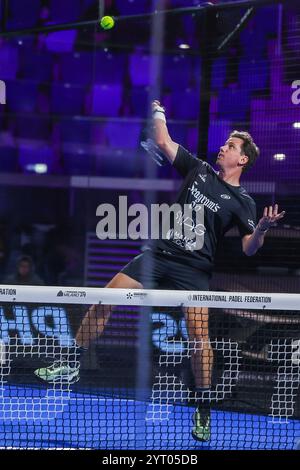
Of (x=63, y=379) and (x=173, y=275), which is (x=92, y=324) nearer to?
(x=63, y=379)

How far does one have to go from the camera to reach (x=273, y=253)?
4562mm

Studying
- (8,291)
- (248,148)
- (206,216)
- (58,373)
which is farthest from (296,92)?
(58,373)

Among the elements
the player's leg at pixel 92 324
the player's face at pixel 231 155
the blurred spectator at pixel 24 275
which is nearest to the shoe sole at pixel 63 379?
the player's leg at pixel 92 324

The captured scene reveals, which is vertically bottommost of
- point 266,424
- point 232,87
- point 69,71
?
point 266,424

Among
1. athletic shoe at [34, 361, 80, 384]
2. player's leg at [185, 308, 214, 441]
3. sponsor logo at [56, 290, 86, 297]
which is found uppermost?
sponsor logo at [56, 290, 86, 297]

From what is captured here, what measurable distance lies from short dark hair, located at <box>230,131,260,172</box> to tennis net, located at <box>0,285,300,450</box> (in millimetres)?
1012

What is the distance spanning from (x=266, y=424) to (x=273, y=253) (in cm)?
116

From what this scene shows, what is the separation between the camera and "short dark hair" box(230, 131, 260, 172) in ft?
14.7

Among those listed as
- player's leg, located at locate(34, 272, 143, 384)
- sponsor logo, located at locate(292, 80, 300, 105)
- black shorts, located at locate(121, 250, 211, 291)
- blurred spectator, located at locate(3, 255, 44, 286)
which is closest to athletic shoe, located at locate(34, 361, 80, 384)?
player's leg, located at locate(34, 272, 143, 384)

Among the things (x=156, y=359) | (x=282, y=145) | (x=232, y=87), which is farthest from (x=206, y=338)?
(x=232, y=87)

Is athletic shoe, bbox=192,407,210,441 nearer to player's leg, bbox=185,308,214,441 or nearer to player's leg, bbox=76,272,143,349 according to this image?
player's leg, bbox=185,308,214,441

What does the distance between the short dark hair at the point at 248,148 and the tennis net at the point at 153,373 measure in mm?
1012

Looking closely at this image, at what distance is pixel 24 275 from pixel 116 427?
1871mm
